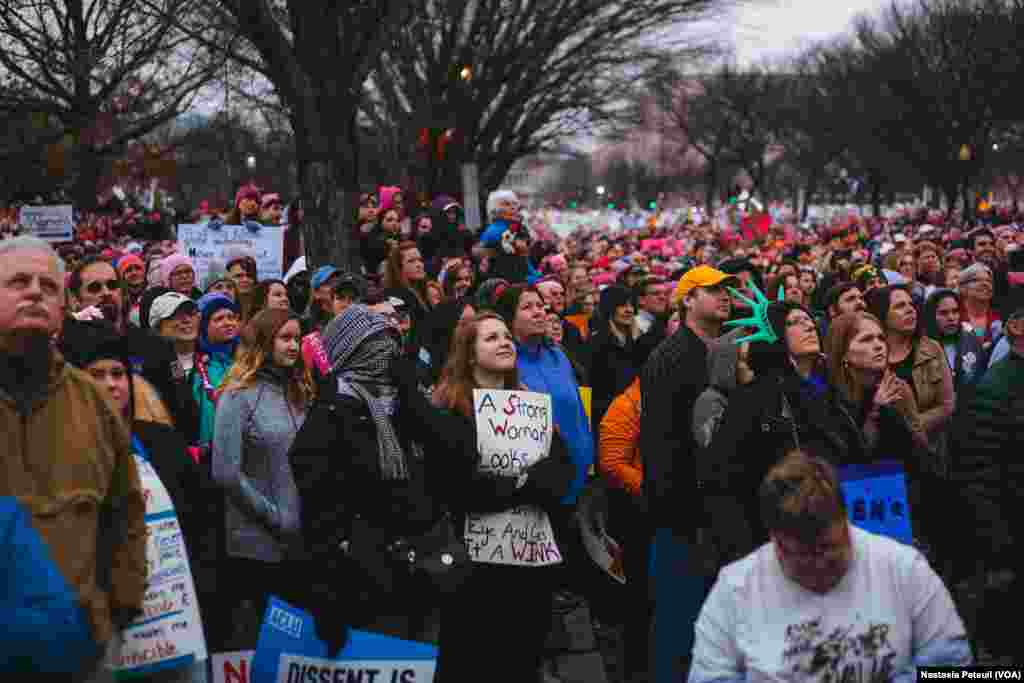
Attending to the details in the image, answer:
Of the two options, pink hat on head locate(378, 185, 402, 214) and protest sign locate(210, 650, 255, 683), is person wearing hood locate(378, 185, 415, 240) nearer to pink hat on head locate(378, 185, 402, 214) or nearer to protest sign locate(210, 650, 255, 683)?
pink hat on head locate(378, 185, 402, 214)

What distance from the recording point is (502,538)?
6.03m

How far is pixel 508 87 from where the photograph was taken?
93.3ft

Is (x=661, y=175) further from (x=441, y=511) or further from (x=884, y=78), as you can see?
(x=441, y=511)

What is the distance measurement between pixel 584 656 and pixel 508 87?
21784 mm

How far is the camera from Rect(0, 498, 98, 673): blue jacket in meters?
3.70

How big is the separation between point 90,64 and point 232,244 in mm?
4111

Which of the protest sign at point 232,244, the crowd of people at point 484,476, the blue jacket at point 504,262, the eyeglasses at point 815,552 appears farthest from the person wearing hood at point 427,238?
the eyeglasses at point 815,552

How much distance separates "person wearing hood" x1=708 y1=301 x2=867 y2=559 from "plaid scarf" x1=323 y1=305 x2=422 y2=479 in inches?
48.3

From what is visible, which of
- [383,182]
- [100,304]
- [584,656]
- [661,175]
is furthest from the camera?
[661,175]

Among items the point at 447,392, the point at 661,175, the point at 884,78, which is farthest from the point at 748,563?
the point at 661,175

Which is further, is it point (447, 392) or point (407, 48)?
point (407, 48)

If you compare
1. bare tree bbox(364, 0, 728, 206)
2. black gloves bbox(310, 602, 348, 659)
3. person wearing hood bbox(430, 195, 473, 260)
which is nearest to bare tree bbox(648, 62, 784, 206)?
bare tree bbox(364, 0, 728, 206)

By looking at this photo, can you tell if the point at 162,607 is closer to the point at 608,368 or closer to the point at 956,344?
the point at 608,368

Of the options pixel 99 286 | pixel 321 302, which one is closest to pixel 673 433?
pixel 99 286
